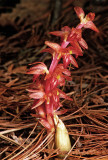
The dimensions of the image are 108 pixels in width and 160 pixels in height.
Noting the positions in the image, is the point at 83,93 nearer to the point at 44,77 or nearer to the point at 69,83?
the point at 69,83

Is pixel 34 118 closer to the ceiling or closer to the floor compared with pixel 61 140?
closer to the ceiling

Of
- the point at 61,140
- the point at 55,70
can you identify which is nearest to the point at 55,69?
the point at 55,70

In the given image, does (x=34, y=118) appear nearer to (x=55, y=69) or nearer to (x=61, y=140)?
(x=61, y=140)

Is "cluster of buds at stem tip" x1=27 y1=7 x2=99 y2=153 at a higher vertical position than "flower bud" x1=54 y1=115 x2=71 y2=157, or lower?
higher

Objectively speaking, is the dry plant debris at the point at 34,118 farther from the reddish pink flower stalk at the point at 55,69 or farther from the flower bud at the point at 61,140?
the reddish pink flower stalk at the point at 55,69

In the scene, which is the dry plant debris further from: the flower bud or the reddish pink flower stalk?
the reddish pink flower stalk

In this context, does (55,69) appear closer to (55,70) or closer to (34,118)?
(55,70)

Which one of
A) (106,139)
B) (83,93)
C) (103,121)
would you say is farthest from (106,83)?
(106,139)

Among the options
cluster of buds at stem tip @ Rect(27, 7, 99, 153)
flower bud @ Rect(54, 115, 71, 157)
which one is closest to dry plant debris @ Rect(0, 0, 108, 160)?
flower bud @ Rect(54, 115, 71, 157)

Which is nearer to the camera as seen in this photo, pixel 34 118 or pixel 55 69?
pixel 55 69
